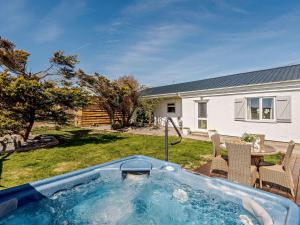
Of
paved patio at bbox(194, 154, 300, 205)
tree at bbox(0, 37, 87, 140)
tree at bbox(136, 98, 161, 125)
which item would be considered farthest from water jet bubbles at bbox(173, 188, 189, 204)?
tree at bbox(136, 98, 161, 125)

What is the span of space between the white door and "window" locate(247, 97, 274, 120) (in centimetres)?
281

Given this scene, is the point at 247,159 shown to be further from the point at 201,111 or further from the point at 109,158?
the point at 201,111

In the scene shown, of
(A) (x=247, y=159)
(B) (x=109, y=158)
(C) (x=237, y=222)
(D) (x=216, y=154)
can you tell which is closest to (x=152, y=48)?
(B) (x=109, y=158)

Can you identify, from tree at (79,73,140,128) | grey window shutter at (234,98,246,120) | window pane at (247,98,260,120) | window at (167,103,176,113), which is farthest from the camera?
window at (167,103,176,113)

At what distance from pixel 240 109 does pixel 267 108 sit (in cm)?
134

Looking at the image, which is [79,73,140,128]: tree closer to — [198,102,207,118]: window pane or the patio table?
[198,102,207,118]: window pane

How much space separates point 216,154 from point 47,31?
32.1 feet

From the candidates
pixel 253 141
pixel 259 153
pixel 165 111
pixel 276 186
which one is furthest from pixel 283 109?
pixel 165 111

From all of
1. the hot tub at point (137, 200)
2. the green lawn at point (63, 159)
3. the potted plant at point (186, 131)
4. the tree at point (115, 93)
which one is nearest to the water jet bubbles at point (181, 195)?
A: the hot tub at point (137, 200)

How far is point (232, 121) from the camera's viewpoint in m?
11.0

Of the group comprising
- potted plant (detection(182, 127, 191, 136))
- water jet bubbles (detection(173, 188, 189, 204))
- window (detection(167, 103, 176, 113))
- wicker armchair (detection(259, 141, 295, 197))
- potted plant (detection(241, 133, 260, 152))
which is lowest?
water jet bubbles (detection(173, 188, 189, 204))

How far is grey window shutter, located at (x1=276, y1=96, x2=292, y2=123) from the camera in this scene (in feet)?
29.3

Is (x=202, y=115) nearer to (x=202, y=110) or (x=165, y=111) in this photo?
(x=202, y=110)

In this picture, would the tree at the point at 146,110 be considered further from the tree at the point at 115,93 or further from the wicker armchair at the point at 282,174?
the wicker armchair at the point at 282,174
